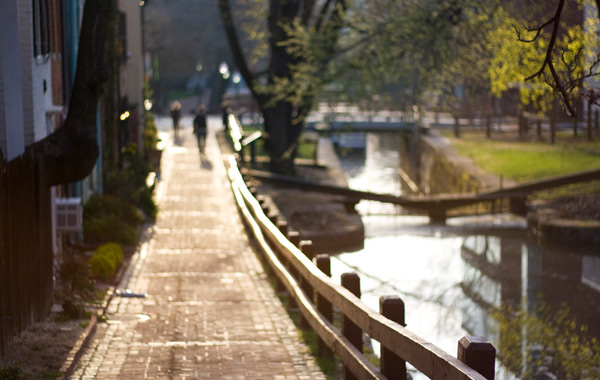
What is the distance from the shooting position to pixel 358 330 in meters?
8.52

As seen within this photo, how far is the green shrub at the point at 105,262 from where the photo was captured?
14211 mm

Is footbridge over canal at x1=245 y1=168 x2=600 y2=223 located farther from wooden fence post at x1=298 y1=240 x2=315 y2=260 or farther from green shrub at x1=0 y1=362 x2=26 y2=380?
green shrub at x1=0 y1=362 x2=26 y2=380

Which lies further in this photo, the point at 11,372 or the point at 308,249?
the point at 308,249

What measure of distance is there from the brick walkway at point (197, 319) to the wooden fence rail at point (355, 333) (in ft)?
1.40

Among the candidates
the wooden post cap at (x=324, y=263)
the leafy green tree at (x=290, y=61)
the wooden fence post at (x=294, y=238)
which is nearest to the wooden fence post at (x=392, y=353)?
the wooden post cap at (x=324, y=263)

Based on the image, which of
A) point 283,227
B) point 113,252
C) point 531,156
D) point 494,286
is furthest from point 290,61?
point 283,227

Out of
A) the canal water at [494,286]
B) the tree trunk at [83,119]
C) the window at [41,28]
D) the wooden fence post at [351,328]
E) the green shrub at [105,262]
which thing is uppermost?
the window at [41,28]

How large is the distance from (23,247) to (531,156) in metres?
28.6

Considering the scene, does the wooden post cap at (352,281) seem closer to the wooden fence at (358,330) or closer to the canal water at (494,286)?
the wooden fence at (358,330)

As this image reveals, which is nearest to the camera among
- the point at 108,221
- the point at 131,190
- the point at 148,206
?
the point at 108,221

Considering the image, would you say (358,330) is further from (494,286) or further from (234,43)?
(234,43)

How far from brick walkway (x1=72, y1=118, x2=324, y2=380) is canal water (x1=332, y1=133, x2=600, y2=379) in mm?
2108

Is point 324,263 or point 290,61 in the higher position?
point 290,61

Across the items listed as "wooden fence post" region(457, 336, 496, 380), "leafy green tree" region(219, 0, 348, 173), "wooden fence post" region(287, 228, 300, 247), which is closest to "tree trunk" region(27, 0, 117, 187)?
"wooden fence post" region(287, 228, 300, 247)
